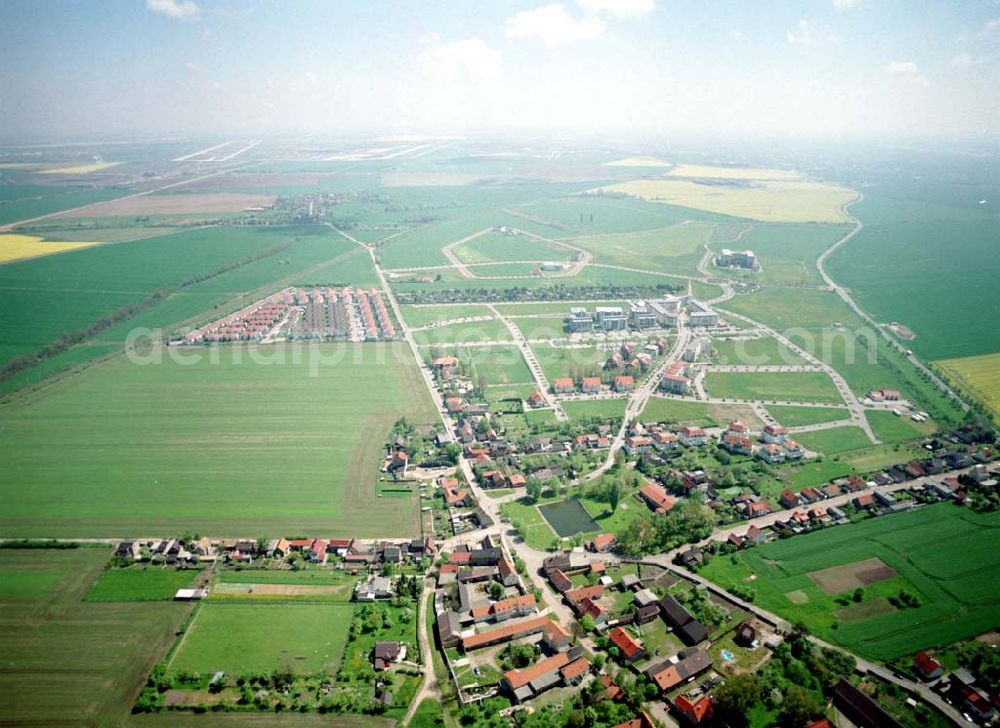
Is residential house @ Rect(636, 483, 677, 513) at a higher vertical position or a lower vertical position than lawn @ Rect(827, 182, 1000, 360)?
lower

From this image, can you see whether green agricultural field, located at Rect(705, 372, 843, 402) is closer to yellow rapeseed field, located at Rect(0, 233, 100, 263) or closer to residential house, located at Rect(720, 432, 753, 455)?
residential house, located at Rect(720, 432, 753, 455)

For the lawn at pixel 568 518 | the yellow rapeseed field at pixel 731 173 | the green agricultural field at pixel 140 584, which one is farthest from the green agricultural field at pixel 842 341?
the yellow rapeseed field at pixel 731 173

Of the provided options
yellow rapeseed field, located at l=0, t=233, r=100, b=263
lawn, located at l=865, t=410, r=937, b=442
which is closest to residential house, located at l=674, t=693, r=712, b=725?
lawn, located at l=865, t=410, r=937, b=442

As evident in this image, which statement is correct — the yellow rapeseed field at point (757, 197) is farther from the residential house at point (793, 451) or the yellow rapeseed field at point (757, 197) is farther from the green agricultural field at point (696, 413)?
the residential house at point (793, 451)

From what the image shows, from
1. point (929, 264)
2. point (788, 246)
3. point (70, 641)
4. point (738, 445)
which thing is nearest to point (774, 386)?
point (738, 445)

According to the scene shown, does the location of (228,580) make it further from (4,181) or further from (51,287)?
(4,181)

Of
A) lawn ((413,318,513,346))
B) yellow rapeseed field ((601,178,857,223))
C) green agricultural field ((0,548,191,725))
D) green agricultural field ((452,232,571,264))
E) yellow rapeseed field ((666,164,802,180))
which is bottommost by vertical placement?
green agricultural field ((0,548,191,725))

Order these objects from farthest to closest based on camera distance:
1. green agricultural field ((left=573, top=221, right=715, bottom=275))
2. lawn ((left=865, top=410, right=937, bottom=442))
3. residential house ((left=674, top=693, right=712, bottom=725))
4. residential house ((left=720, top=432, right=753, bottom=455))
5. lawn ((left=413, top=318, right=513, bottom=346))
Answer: green agricultural field ((left=573, top=221, right=715, bottom=275)) < lawn ((left=413, top=318, right=513, bottom=346)) < lawn ((left=865, top=410, right=937, bottom=442)) < residential house ((left=720, top=432, right=753, bottom=455)) < residential house ((left=674, top=693, right=712, bottom=725))
